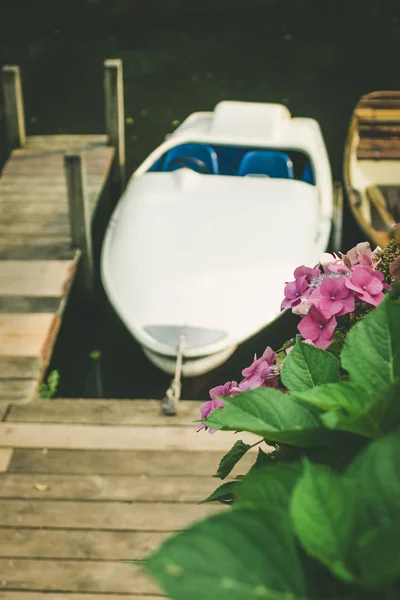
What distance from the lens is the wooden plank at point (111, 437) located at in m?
3.28

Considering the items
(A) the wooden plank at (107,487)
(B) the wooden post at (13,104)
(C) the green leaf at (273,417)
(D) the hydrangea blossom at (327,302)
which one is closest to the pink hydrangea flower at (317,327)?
(D) the hydrangea blossom at (327,302)

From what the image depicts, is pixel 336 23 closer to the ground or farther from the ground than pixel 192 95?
farther from the ground

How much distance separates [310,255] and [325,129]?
21.3ft

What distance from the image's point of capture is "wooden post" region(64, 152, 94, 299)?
191 inches

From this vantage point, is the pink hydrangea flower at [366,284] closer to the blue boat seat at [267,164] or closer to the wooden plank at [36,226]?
the blue boat seat at [267,164]

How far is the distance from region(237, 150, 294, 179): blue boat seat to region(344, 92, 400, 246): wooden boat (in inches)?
25.9

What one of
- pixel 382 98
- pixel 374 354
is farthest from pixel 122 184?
pixel 374 354

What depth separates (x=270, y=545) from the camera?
41 centimetres

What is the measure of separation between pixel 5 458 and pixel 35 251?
2288mm

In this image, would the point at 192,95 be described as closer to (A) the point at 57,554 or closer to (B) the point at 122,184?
(B) the point at 122,184

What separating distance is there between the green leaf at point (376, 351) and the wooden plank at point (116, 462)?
2515 millimetres

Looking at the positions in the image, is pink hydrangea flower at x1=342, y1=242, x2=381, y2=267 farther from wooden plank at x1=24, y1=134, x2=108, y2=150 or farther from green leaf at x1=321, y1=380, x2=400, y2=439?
wooden plank at x1=24, y1=134, x2=108, y2=150

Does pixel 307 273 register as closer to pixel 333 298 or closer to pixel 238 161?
pixel 333 298

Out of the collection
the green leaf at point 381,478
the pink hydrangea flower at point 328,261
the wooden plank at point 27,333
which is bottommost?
the wooden plank at point 27,333
